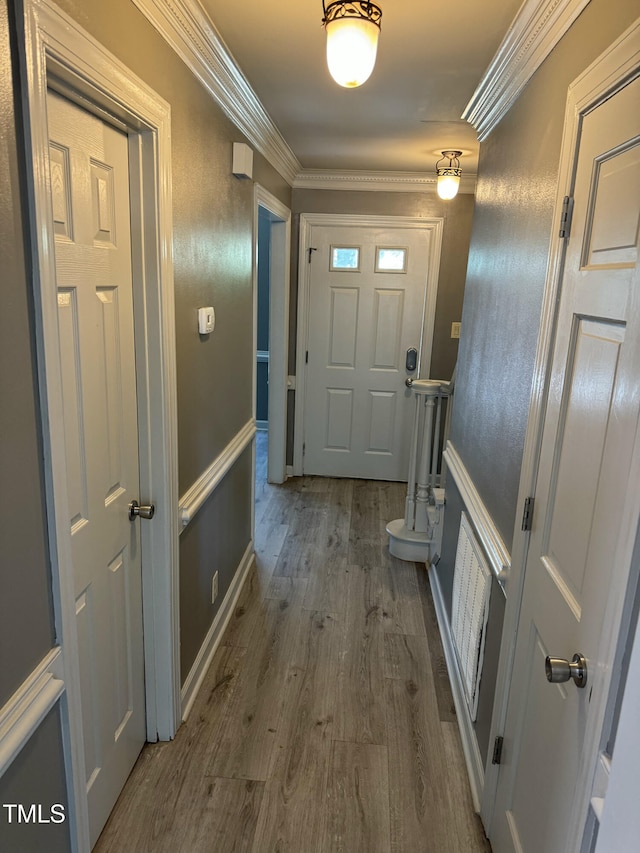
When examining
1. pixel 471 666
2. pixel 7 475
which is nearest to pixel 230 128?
Answer: pixel 7 475

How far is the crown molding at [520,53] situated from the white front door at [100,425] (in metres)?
1.17

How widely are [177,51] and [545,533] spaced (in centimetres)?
174

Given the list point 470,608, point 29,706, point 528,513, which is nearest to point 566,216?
point 528,513

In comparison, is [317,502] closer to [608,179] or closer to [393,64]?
[393,64]

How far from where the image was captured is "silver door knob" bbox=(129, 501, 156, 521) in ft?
5.79

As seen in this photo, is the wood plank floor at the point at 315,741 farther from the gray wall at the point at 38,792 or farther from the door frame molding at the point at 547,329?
the gray wall at the point at 38,792

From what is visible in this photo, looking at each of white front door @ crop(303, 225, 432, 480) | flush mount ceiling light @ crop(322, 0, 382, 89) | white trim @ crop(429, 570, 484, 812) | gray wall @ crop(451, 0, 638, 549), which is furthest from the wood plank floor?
flush mount ceiling light @ crop(322, 0, 382, 89)

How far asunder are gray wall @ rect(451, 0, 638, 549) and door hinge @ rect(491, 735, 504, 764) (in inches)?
22.4

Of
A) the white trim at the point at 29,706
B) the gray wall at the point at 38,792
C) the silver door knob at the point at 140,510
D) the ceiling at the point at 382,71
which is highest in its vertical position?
the ceiling at the point at 382,71

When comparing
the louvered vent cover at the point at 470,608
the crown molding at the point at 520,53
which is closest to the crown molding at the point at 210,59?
the crown molding at the point at 520,53

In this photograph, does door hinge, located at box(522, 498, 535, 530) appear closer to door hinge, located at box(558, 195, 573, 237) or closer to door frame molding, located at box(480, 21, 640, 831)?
door frame molding, located at box(480, 21, 640, 831)

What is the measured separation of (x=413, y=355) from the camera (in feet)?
14.8

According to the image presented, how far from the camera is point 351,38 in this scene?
1258 millimetres

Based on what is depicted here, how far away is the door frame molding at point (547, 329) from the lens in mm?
1113
